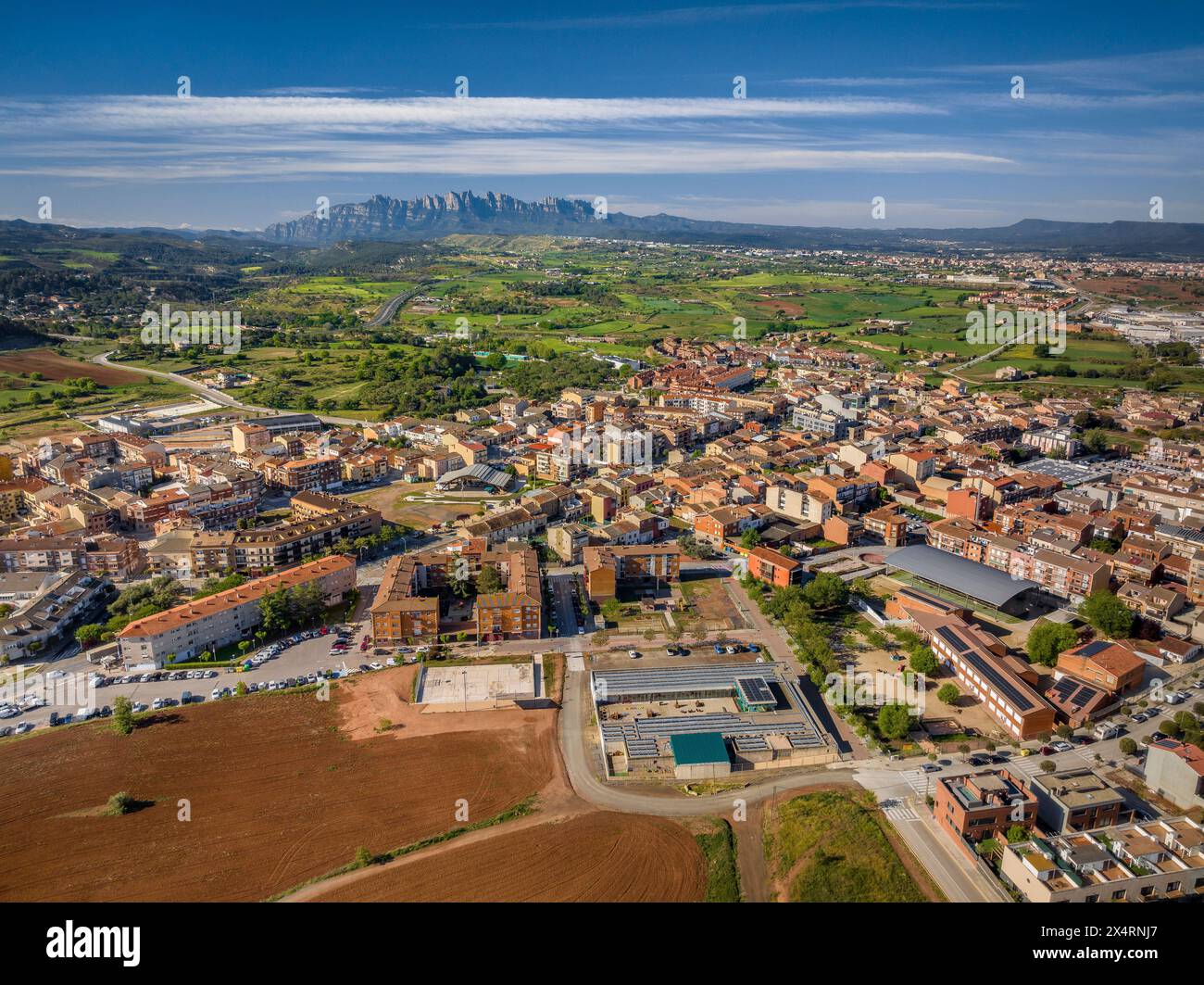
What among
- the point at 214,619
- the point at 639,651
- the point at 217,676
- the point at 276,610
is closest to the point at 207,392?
the point at 214,619

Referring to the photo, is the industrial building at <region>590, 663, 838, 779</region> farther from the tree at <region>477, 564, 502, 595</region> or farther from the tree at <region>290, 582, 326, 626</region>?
the tree at <region>290, 582, 326, 626</region>

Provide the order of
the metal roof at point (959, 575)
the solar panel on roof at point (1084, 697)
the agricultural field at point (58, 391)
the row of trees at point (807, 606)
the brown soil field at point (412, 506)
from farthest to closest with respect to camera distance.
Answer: the agricultural field at point (58, 391) → the brown soil field at point (412, 506) → the metal roof at point (959, 575) → the row of trees at point (807, 606) → the solar panel on roof at point (1084, 697)

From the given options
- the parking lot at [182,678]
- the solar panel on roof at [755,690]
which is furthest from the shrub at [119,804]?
the solar panel on roof at [755,690]

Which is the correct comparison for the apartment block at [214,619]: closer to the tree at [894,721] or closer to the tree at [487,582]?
the tree at [487,582]

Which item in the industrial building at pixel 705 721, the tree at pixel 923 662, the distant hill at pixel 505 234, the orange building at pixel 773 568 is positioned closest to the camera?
the industrial building at pixel 705 721

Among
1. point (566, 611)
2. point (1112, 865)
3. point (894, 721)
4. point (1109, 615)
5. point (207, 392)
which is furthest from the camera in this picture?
point (207, 392)

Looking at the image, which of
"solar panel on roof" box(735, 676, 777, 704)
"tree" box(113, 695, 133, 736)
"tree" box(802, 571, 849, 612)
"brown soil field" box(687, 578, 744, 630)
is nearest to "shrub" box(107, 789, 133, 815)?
"tree" box(113, 695, 133, 736)

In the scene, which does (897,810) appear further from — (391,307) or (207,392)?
(391,307)
